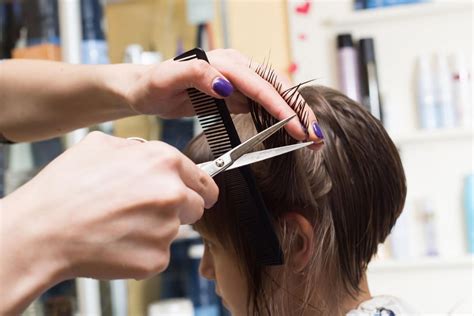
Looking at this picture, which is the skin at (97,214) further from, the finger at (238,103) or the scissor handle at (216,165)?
the finger at (238,103)

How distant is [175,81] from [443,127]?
1172 mm

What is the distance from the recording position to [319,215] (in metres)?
0.81

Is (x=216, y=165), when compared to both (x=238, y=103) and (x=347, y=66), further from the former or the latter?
(x=347, y=66)

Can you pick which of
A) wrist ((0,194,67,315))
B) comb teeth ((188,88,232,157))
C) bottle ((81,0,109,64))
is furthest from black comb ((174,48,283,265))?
bottle ((81,0,109,64))

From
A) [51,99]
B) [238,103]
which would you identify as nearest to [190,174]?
[238,103]

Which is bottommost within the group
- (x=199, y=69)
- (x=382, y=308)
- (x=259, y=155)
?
(x=382, y=308)

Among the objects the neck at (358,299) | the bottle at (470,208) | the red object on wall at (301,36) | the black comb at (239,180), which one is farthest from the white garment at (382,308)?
the red object on wall at (301,36)

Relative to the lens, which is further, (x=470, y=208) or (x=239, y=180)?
(x=470, y=208)

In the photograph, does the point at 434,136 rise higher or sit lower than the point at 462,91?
lower

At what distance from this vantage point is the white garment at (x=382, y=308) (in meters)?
0.75

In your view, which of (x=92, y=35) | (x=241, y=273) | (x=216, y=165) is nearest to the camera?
(x=216, y=165)

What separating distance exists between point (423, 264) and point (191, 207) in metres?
1.25

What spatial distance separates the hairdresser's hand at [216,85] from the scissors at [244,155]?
0.02 metres

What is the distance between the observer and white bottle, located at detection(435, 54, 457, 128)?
1639 mm
